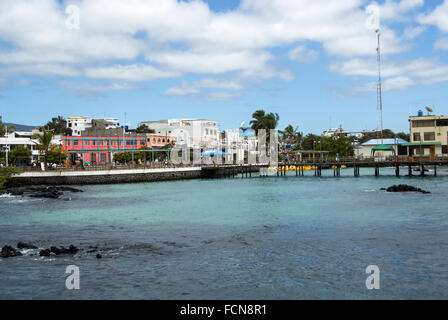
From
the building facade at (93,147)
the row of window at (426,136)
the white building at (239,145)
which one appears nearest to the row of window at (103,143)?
the building facade at (93,147)

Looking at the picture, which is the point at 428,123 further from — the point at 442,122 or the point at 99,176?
the point at 99,176

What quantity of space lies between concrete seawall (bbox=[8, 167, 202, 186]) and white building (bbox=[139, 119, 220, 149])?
1357 inches

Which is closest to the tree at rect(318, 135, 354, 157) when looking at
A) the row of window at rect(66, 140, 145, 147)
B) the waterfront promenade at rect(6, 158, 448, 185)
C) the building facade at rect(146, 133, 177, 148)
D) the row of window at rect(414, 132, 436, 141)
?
the row of window at rect(414, 132, 436, 141)

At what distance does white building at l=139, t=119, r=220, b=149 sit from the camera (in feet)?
375

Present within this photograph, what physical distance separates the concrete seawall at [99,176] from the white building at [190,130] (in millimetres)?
34478

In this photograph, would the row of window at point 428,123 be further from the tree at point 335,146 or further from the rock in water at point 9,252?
the rock in water at point 9,252

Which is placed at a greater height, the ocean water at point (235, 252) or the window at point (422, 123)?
the window at point (422, 123)

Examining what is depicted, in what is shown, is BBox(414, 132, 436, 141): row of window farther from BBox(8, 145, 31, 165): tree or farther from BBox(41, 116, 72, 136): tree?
BBox(41, 116, 72, 136): tree

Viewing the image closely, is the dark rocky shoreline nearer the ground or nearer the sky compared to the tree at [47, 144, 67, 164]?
nearer the ground

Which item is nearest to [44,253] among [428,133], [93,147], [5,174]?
[5,174]

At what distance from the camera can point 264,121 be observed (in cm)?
10888

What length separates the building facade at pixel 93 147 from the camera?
89375 mm

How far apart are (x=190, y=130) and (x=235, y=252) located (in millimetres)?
102740

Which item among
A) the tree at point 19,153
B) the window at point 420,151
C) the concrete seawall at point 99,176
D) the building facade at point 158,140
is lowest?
the concrete seawall at point 99,176
